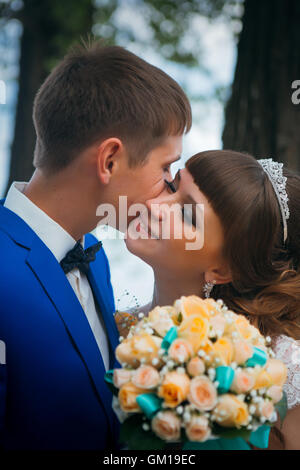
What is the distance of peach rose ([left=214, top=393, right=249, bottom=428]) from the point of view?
188 centimetres

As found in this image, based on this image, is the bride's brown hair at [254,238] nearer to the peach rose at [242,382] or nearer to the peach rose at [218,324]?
the peach rose at [218,324]

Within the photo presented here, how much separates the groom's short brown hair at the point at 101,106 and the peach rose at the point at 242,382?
1.44 meters

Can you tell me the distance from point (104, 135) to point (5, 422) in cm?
161

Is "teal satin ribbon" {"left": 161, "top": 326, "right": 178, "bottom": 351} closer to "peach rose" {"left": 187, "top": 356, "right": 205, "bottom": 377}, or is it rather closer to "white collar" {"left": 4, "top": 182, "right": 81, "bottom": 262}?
"peach rose" {"left": 187, "top": 356, "right": 205, "bottom": 377}

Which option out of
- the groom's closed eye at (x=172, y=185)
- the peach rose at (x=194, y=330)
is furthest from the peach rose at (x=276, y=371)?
the groom's closed eye at (x=172, y=185)

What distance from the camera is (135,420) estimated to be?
2.03m

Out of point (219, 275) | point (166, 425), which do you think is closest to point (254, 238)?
point (219, 275)

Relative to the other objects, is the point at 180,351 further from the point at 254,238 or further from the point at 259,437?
the point at 254,238

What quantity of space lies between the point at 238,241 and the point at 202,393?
1195 millimetres

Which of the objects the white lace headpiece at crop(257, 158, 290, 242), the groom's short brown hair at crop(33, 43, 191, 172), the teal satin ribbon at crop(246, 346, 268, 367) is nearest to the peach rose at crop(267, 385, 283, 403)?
the teal satin ribbon at crop(246, 346, 268, 367)

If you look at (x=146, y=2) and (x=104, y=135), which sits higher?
(x=146, y=2)

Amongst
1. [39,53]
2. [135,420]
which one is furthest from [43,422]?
[39,53]
